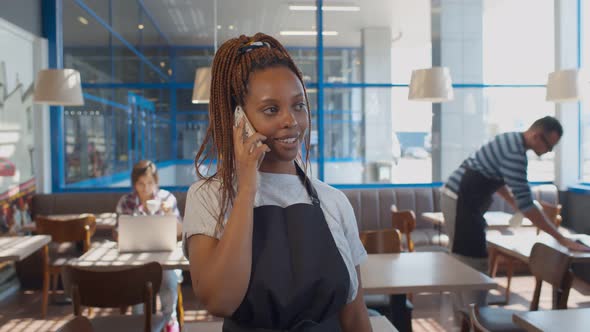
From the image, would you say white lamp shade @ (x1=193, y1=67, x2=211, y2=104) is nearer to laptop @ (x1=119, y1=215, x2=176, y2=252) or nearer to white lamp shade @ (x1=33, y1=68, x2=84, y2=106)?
white lamp shade @ (x1=33, y1=68, x2=84, y2=106)

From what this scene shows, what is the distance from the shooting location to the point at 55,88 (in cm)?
522

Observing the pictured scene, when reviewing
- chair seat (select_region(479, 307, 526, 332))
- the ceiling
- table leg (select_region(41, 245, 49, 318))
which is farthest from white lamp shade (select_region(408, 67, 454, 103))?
table leg (select_region(41, 245, 49, 318))

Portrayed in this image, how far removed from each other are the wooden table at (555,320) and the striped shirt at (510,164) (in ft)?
4.95

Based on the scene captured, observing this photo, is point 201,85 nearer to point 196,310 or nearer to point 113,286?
point 196,310

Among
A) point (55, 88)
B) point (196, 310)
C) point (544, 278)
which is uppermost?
point (55, 88)

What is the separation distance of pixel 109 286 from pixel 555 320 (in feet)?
6.39

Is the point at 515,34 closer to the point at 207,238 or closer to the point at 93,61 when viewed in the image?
the point at 93,61

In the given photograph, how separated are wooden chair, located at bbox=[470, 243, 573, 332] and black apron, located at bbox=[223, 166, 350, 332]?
178 cm

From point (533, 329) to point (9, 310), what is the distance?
4635 millimetres

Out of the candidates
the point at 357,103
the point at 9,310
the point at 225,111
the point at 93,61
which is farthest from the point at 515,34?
the point at 225,111

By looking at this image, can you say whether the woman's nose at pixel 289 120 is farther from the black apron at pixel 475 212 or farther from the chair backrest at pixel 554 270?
the black apron at pixel 475 212

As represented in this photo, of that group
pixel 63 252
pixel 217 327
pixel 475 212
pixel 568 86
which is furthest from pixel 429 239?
pixel 217 327

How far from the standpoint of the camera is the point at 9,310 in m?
4.92

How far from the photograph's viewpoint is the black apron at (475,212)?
3578 millimetres
